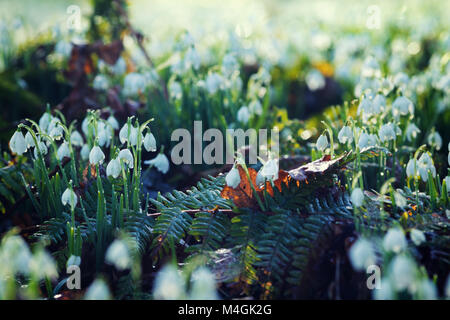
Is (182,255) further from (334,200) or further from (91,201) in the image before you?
(334,200)

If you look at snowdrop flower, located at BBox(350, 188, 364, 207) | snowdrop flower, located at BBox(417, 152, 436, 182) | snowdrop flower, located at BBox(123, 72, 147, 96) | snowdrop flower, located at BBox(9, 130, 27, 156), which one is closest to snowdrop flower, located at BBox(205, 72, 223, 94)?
snowdrop flower, located at BBox(123, 72, 147, 96)

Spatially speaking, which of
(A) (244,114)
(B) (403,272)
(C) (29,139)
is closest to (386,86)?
(A) (244,114)

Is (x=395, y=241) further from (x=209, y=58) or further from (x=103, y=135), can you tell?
(x=209, y=58)

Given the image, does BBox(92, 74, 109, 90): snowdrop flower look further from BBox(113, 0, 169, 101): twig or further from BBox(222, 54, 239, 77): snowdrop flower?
BBox(222, 54, 239, 77): snowdrop flower

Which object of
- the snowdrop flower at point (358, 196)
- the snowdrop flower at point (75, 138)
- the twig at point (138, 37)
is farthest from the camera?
the twig at point (138, 37)

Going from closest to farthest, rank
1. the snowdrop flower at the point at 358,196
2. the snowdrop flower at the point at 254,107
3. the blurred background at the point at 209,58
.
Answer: the snowdrop flower at the point at 358,196
the snowdrop flower at the point at 254,107
the blurred background at the point at 209,58

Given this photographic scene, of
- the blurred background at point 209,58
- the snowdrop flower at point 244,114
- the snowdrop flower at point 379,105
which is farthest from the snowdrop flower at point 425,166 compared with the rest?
the snowdrop flower at point 244,114

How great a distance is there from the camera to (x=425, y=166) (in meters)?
1.56

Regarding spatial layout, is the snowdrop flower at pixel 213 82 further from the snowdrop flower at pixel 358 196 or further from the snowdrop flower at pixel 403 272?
the snowdrop flower at pixel 403 272

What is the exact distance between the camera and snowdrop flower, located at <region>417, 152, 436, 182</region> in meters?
1.55

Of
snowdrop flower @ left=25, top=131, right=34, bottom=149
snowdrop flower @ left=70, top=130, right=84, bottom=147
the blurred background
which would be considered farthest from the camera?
the blurred background

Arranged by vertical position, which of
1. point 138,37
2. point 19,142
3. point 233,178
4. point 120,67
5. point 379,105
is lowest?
point 233,178

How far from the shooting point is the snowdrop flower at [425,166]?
1550 mm
